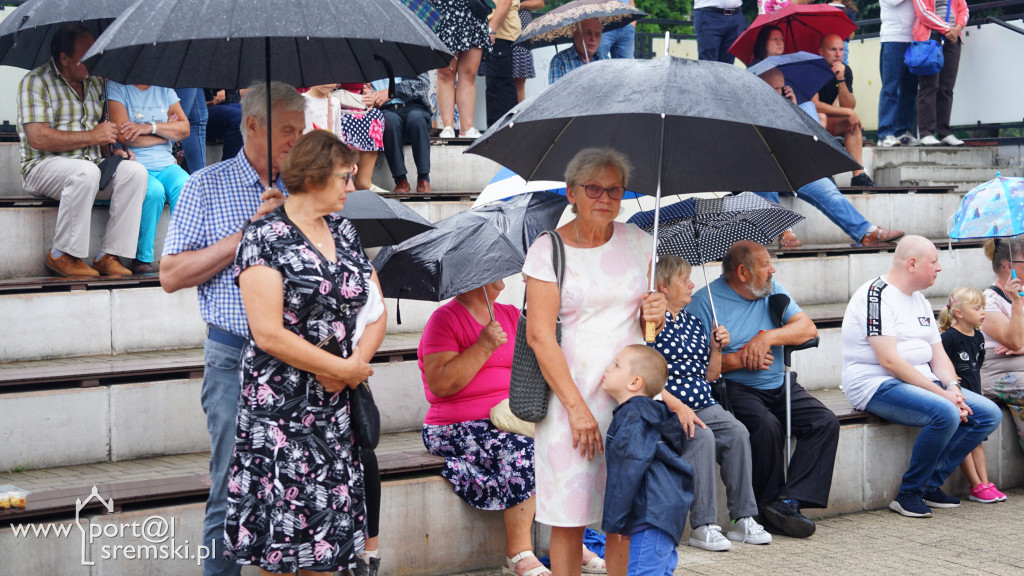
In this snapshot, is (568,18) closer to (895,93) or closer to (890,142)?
(890,142)

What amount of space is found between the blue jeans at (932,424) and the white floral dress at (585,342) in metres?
2.78

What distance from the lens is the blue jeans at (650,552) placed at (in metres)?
4.12

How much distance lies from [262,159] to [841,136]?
7.69 m

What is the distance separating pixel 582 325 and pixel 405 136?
15.9 feet

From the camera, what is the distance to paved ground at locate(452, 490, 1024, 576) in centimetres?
518

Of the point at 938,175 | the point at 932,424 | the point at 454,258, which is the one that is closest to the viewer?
the point at 454,258

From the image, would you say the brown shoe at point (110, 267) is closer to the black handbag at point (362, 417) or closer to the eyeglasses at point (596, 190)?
the black handbag at point (362, 417)

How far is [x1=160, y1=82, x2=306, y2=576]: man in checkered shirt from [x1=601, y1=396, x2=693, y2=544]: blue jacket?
4.42 feet

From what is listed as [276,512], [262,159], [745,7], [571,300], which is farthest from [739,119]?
[745,7]

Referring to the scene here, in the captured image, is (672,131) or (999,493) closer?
(672,131)

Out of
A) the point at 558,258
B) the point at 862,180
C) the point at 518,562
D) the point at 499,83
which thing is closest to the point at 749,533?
the point at 518,562

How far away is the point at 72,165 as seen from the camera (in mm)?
6453

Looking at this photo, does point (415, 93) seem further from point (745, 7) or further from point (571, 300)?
point (745, 7)

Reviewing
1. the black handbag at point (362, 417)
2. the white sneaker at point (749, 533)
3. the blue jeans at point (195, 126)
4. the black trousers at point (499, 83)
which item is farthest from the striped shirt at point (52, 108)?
the black trousers at point (499, 83)
